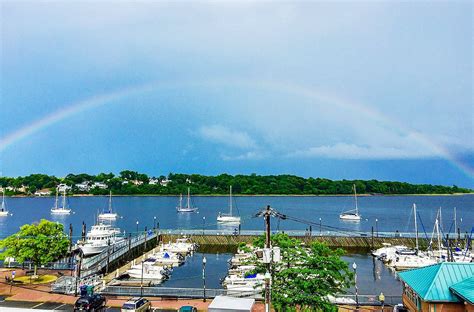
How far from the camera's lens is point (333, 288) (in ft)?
75.4

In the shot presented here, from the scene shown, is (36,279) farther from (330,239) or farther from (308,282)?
(330,239)

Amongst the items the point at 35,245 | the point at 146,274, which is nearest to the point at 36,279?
the point at 35,245

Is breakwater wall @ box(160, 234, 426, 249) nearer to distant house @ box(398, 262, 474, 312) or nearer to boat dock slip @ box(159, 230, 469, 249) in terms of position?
boat dock slip @ box(159, 230, 469, 249)

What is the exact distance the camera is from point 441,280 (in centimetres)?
2097

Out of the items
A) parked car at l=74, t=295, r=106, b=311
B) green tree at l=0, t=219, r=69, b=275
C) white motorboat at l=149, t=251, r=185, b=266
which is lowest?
white motorboat at l=149, t=251, r=185, b=266

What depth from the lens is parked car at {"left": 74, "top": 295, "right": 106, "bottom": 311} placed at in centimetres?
2580

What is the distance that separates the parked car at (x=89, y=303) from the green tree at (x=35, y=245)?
12.7 m

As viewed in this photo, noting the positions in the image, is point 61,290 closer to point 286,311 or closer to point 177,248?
point 286,311

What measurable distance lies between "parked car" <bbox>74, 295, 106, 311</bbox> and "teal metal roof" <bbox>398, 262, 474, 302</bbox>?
20.6 m

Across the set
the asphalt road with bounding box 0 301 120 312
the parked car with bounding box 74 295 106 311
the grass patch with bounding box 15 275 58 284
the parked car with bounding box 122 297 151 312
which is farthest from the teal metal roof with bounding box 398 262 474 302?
the grass patch with bounding box 15 275 58 284

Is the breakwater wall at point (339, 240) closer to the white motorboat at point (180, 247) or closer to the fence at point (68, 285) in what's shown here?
the white motorboat at point (180, 247)

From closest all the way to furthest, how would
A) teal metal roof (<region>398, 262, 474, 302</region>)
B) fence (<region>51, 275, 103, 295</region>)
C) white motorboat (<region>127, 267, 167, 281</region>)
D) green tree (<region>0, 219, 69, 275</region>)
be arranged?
teal metal roof (<region>398, 262, 474, 302</region>) < fence (<region>51, 275, 103, 295</region>) < green tree (<region>0, 219, 69, 275</region>) < white motorboat (<region>127, 267, 167, 281</region>)

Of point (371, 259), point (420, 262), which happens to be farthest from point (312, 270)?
point (371, 259)

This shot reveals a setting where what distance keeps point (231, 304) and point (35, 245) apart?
24.1 m
